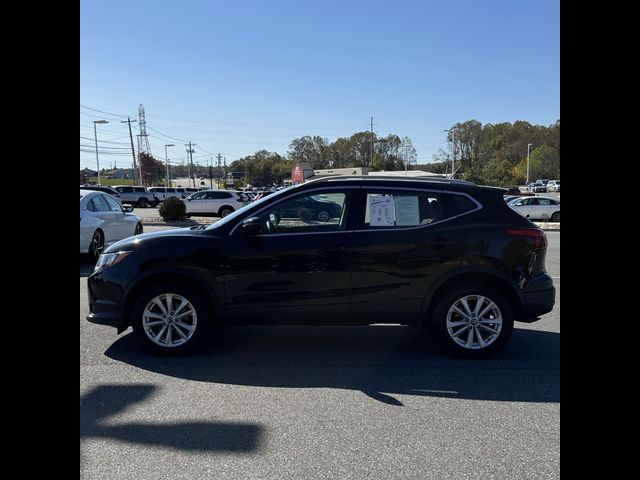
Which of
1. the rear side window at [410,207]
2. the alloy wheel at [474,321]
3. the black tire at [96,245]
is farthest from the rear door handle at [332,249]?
the black tire at [96,245]

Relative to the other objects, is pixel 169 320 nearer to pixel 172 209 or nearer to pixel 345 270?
pixel 345 270

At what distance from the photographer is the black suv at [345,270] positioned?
5.22 m

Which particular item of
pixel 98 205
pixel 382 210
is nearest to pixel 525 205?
pixel 98 205

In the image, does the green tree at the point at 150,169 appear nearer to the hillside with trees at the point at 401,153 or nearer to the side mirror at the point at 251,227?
the hillside with trees at the point at 401,153

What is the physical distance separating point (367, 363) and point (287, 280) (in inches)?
44.0

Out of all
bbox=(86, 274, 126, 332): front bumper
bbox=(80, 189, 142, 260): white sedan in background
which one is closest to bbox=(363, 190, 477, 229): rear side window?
bbox=(86, 274, 126, 332): front bumper

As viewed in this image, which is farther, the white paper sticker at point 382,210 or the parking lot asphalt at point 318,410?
the white paper sticker at point 382,210

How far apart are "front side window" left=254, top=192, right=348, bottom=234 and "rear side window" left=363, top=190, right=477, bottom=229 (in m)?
0.30

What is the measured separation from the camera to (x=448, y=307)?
17.3ft

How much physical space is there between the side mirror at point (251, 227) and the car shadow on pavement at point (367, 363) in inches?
49.8

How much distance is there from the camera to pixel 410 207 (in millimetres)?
5371

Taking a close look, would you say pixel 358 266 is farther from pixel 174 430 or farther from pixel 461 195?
pixel 174 430

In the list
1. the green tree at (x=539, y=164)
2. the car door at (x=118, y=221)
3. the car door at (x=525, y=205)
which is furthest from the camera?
the green tree at (x=539, y=164)

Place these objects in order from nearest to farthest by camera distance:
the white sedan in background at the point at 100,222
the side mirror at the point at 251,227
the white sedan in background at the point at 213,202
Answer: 1. the side mirror at the point at 251,227
2. the white sedan in background at the point at 100,222
3. the white sedan in background at the point at 213,202
